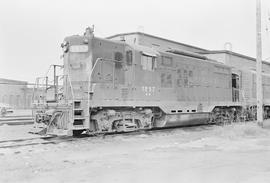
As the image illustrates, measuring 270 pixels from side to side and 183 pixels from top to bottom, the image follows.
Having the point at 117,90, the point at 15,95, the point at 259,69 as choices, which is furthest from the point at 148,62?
the point at 15,95

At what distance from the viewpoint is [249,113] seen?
68.5 ft

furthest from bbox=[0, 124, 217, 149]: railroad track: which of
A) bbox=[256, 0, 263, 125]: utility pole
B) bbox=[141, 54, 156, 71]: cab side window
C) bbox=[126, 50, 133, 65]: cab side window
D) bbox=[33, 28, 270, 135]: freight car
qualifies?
bbox=[256, 0, 263, 125]: utility pole

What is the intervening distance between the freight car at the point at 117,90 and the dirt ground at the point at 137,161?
108 centimetres

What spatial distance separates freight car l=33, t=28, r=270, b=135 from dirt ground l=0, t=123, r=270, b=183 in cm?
108

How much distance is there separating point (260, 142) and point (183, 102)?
509 cm

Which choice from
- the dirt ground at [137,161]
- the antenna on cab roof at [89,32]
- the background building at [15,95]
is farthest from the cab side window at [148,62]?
the background building at [15,95]

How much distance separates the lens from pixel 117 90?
481 inches

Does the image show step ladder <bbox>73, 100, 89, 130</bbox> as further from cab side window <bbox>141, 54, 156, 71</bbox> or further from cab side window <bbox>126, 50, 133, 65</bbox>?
cab side window <bbox>141, 54, 156, 71</bbox>

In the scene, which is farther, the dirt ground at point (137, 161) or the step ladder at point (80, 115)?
the step ladder at point (80, 115)

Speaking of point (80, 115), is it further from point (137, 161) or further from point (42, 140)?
point (137, 161)

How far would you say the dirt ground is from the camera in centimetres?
575

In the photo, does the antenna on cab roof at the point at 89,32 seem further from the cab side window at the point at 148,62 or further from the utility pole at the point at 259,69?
the utility pole at the point at 259,69

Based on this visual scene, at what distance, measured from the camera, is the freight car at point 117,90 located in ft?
36.6

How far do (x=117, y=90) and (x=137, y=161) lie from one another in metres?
5.25
